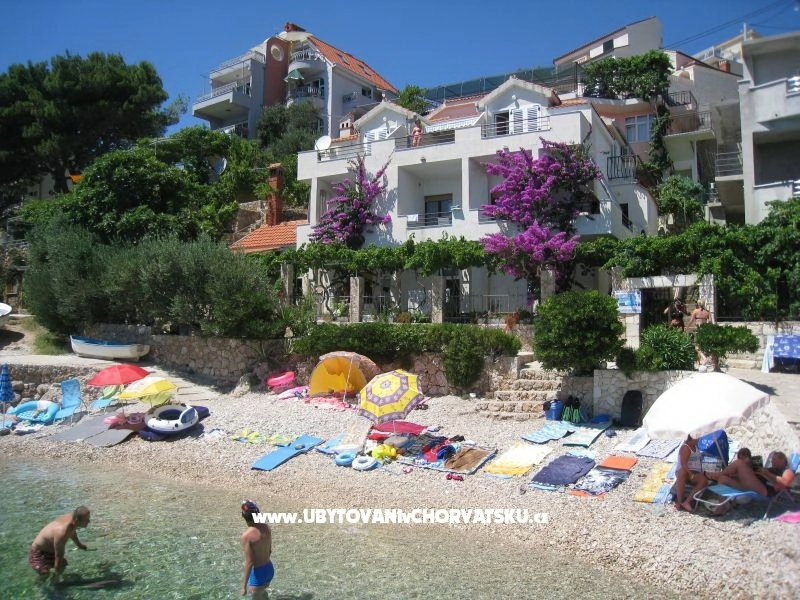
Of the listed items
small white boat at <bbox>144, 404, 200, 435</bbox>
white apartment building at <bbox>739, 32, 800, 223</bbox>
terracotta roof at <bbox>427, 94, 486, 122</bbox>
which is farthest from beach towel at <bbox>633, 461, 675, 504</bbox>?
terracotta roof at <bbox>427, 94, 486, 122</bbox>

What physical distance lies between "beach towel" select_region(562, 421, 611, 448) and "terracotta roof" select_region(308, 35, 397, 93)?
4713cm

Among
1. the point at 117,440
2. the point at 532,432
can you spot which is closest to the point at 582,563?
the point at 532,432

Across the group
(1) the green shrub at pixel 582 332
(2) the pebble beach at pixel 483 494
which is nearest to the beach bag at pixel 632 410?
(2) the pebble beach at pixel 483 494

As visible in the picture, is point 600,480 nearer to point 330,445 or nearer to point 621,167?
point 330,445

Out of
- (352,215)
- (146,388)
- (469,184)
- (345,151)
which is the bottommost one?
(146,388)

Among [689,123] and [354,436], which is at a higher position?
[689,123]

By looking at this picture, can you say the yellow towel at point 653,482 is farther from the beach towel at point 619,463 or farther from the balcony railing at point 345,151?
the balcony railing at point 345,151

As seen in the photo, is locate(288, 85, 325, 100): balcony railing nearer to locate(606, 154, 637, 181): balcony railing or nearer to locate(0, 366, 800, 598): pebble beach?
locate(606, 154, 637, 181): balcony railing

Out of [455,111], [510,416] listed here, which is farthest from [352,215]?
[510,416]

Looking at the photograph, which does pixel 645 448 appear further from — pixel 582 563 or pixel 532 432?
pixel 582 563

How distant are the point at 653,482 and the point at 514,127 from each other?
20012 millimetres

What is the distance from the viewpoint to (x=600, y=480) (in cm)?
1116

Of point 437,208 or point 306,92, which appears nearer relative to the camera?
point 437,208

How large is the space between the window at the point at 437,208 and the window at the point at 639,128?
1331 centimetres
